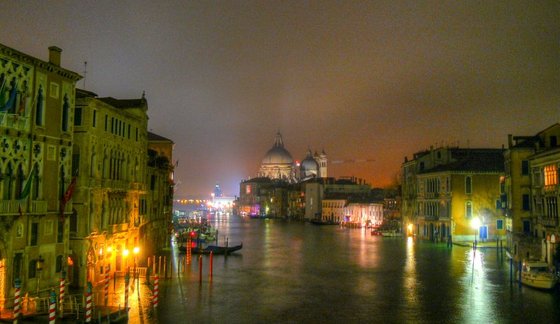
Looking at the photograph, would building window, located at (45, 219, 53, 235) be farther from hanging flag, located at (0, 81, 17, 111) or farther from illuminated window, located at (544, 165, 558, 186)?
illuminated window, located at (544, 165, 558, 186)

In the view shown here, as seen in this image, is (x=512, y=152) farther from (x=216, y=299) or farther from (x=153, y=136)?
(x=153, y=136)

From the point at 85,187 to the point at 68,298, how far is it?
20.9ft

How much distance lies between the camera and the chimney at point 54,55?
2810 cm

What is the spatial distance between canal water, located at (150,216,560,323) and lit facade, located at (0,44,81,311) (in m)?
6.19

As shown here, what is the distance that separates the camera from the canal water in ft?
81.5

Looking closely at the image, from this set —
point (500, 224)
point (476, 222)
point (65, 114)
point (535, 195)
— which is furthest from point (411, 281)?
point (500, 224)

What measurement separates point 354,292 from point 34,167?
18061 mm

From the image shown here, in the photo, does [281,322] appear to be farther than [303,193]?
No

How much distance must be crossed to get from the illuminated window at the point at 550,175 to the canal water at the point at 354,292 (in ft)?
22.5

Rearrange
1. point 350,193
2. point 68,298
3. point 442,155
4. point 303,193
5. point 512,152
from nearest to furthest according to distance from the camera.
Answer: point 68,298, point 512,152, point 442,155, point 350,193, point 303,193

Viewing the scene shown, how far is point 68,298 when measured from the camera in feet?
87.0

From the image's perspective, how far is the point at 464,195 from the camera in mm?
64812

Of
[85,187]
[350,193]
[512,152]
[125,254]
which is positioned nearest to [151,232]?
[125,254]

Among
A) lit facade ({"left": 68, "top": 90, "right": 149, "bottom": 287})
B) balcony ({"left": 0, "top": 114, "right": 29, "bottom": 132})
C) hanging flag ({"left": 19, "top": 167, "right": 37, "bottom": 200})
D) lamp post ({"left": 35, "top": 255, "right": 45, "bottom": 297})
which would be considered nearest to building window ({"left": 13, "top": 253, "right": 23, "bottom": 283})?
lamp post ({"left": 35, "top": 255, "right": 45, "bottom": 297})
